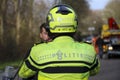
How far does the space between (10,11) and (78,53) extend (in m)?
30.0

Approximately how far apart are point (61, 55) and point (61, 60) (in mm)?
47

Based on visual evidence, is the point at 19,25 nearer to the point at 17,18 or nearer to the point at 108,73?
the point at 17,18

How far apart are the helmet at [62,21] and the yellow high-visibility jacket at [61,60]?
0.09 metres

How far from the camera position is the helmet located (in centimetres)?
458

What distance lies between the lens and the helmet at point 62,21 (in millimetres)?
4578

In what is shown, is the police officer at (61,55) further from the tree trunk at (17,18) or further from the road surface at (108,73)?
the tree trunk at (17,18)

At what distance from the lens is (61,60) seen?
450cm

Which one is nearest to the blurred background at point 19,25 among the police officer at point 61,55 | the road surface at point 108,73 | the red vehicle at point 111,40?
the red vehicle at point 111,40

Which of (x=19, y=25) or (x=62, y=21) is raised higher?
(x=62, y=21)

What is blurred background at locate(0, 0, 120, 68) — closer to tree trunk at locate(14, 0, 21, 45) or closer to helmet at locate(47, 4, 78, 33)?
tree trunk at locate(14, 0, 21, 45)

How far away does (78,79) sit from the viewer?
176 inches

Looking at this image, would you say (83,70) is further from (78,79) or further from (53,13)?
(53,13)

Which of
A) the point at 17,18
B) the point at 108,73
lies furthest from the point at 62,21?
the point at 17,18

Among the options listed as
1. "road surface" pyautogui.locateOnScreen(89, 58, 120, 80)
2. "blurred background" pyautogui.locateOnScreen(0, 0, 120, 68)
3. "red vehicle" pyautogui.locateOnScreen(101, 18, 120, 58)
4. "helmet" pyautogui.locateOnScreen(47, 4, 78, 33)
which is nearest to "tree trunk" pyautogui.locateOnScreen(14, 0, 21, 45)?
"blurred background" pyautogui.locateOnScreen(0, 0, 120, 68)
